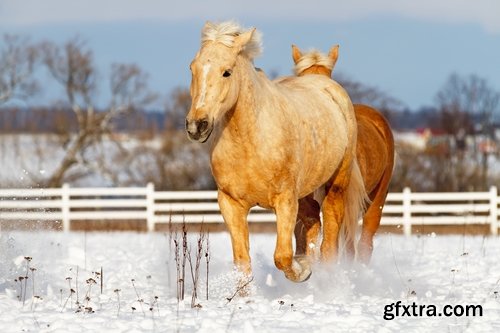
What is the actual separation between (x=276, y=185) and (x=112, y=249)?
6046mm

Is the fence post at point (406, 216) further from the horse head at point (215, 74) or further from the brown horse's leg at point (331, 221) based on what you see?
the horse head at point (215, 74)

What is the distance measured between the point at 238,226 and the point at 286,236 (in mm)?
432

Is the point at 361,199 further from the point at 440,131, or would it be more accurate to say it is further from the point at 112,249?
Result: the point at 440,131

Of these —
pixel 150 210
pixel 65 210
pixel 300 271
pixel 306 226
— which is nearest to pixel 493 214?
pixel 150 210

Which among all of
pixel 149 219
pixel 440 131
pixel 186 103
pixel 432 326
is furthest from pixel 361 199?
pixel 440 131

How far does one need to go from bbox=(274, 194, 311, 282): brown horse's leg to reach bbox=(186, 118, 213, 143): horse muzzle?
1047 mm

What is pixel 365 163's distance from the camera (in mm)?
9641

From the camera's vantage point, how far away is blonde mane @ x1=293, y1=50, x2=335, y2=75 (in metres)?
9.54

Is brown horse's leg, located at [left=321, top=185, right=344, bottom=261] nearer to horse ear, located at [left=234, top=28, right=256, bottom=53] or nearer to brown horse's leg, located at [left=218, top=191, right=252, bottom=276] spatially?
brown horse's leg, located at [left=218, top=191, right=252, bottom=276]

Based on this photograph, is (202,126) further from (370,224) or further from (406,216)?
(406,216)

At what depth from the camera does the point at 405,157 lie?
33438 mm

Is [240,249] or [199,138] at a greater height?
[199,138]

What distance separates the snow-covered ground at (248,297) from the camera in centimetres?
575

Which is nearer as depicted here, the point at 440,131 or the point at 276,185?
the point at 276,185
